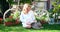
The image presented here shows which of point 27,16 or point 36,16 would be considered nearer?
point 27,16

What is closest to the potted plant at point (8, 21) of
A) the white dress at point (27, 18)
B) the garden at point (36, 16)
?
the garden at point (36, 16)

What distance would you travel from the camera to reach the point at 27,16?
2.96 metres

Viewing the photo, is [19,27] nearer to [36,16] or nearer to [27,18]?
[27,18]

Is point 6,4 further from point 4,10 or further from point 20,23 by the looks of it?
point 20,23

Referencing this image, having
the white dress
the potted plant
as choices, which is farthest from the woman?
the potted plant

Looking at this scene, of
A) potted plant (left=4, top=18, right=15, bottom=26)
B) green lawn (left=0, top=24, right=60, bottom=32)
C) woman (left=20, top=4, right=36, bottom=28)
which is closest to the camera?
green lawn (left=0, top=24, right=60, bottom=32)

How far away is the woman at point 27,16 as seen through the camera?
9.62 feet

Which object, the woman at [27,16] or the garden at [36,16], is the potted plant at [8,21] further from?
the woman at [27,16]

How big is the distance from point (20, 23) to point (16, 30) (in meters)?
0.32

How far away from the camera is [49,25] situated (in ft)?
10.1

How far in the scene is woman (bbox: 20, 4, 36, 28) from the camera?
2934mm

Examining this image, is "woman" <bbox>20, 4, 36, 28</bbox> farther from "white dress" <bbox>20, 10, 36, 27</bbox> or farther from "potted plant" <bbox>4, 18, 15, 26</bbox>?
"potted plant" <bbox>4, 18, 15, 26</bbox>

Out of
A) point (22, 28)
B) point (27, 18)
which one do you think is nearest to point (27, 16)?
point (27, 18)

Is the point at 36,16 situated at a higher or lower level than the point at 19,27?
higher
